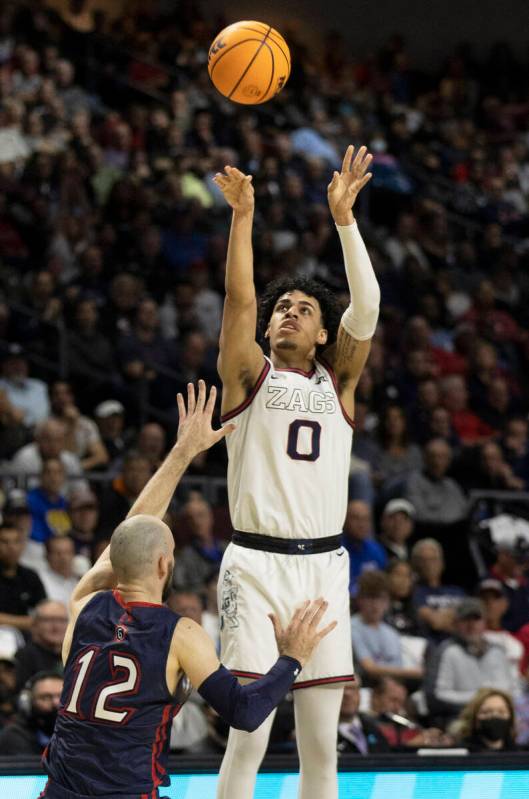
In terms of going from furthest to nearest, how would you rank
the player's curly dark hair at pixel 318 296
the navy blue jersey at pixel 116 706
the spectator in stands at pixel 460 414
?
the spectator in stands at pixel 460 414, the player's curly dark hair at pixel 318 296, the navy blue jersey at pixel 116 706

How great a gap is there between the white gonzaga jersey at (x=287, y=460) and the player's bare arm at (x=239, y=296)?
0.32 ft

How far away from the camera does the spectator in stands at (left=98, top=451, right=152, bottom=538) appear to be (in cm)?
902

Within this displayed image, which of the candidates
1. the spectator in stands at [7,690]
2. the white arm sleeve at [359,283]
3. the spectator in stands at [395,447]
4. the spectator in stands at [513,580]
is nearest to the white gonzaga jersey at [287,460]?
the white arm sleeve at [359,283]

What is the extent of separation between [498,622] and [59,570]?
311 centimetres

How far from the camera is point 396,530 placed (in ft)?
32.5

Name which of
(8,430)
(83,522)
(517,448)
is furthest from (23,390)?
(517,448)

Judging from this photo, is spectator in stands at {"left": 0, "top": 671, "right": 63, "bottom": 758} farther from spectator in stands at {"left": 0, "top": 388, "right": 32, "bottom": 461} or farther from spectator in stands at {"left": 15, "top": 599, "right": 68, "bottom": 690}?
spectator in stands at {"left": 0, "top": 388, "right": 32, "bottom": 461}

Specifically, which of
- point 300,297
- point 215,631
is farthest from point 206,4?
point 300,297

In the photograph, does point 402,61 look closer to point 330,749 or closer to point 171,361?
point 171,361

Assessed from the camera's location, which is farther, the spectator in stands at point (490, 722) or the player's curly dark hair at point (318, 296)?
the spectator in stands at point (490, 722)

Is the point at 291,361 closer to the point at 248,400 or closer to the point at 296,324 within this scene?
the point at 296,324

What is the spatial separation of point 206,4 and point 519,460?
919cm

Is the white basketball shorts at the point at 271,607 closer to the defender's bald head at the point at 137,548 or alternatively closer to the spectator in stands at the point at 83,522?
the defender's bald head at the point at 137,548

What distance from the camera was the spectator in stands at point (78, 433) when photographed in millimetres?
9859
